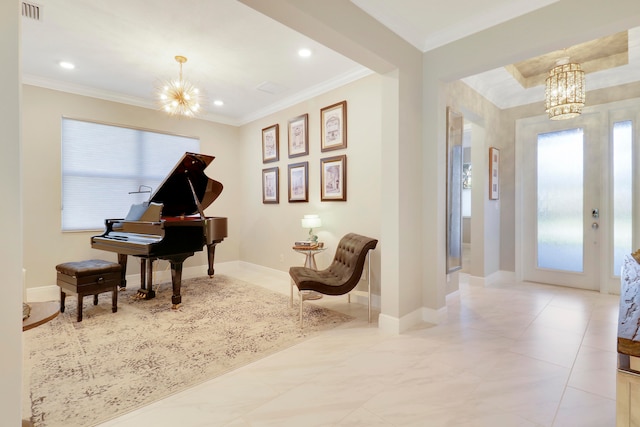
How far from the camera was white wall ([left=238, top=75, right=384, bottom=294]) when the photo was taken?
3.95m

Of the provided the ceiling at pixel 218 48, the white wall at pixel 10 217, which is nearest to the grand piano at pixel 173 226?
the ceiling at pixel 218 48

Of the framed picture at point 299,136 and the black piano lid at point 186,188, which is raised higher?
the framed picture at point 299,136

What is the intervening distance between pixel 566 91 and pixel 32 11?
5.38m

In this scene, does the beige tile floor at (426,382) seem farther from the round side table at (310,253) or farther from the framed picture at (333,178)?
the framed picture at (333,178)

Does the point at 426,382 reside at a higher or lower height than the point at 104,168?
lower

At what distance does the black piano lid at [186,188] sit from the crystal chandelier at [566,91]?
13.6ft

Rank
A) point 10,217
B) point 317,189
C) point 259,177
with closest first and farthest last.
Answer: point 10,217 < point 317,189 < point 259,177

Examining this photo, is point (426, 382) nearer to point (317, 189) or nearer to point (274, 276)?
point (317, 189)

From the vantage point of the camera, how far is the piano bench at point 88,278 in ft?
10.8

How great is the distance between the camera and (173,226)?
363 cm

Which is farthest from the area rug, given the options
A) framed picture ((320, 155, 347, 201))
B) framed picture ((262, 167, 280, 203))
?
framed picture ((262, 167, 280, 203))

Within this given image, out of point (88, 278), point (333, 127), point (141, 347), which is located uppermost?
point (333, 127)

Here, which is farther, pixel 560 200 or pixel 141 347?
pixel 560 200

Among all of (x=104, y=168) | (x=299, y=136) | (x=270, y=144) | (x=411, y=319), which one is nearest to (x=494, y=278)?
(x=411, y=319)
